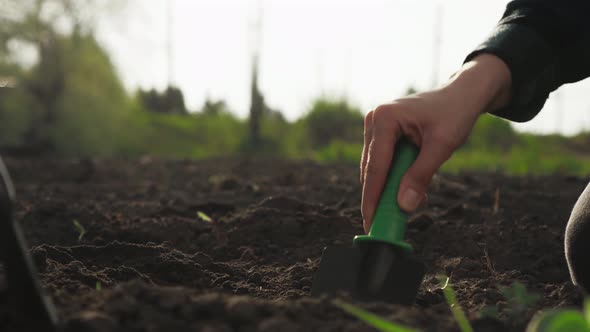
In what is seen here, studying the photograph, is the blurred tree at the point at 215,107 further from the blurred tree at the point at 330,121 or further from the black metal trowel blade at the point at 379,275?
the black metal trowel blade at the point at 379,275

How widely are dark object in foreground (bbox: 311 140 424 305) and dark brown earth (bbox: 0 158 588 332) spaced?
0.12 m

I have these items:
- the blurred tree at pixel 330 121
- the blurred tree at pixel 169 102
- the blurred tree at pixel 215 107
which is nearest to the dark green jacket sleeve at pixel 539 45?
the blurred tree at pixel 330 121

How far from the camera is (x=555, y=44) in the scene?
5.34 ft

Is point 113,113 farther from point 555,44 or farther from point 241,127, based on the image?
point 555,44

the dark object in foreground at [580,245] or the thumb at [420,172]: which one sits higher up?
the thumb at [420,172]

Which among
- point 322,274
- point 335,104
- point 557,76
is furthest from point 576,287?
point 335,104

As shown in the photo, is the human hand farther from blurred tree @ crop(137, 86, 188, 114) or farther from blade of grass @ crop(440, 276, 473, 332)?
blurred tree @ crop(137, 86, 188, 114)

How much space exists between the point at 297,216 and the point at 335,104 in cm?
977


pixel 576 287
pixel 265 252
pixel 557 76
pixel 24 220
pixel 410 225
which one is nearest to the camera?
pixel 576 287

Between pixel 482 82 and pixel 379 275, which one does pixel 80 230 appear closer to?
pixel 379 275

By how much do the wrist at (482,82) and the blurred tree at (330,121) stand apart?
10.3 metres

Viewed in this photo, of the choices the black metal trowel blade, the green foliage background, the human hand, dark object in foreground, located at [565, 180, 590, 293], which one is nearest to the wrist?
the human hand

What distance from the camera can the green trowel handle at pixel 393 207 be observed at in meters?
1.34

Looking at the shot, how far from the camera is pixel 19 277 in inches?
34.0
